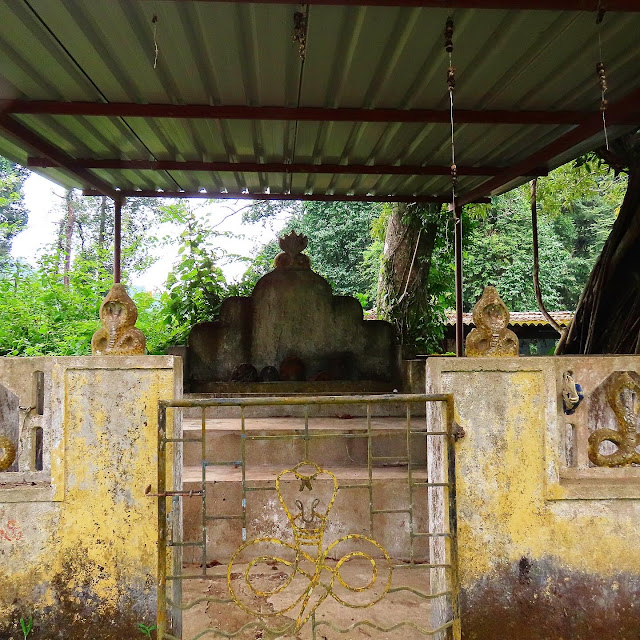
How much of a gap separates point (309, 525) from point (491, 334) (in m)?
2.17

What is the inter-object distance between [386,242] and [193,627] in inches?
309

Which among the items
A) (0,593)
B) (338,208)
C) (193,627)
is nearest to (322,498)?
(193,627)

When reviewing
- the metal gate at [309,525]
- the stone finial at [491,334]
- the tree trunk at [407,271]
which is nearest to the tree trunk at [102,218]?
the tree trunk at [407,271]

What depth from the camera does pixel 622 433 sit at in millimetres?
3021

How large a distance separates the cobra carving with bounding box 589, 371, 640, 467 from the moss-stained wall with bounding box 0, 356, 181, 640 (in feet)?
8.13

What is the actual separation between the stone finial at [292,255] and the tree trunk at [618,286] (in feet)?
13.6

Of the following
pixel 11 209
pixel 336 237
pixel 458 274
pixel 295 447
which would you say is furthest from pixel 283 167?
pixel 11 209

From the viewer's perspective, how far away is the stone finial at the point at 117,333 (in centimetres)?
297

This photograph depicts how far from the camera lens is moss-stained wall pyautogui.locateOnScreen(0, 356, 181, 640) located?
2.81 m

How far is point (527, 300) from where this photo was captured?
19.1 metres

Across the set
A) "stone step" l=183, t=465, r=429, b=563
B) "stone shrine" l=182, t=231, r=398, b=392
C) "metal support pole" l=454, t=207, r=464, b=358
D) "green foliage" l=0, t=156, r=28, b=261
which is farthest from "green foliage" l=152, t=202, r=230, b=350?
"green foliage" l=0, t=156, r=28, b=261

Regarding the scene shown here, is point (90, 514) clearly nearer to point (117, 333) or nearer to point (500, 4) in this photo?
point (117, 333)

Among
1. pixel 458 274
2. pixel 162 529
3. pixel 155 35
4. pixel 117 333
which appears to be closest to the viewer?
pixel 162 529

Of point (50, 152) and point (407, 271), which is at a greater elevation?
point (50, 152)
